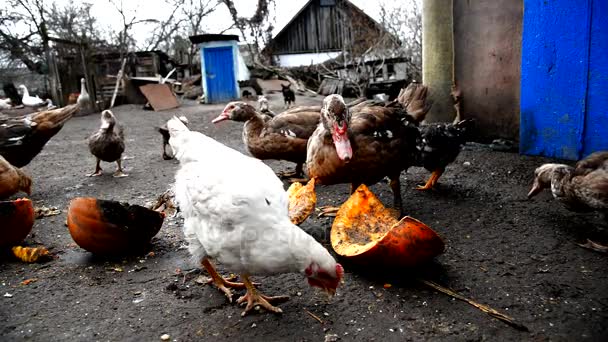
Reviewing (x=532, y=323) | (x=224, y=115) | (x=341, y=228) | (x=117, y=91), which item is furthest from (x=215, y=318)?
(x=117, y=91)

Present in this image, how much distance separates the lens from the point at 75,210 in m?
3.34

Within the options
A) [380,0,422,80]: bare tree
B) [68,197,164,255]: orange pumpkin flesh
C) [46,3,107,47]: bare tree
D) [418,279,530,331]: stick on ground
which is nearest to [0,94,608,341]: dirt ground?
[418,279,530,331]: stick on ground

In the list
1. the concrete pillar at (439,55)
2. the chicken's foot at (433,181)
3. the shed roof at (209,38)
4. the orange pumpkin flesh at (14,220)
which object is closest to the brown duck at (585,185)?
the chicken's foot at (433,181)

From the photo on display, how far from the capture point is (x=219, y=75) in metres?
19.1

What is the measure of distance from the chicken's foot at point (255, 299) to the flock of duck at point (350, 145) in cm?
84

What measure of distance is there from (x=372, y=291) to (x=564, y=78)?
4283 mm

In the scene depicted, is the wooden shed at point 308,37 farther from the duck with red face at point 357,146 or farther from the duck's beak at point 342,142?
the duck's beak at point 342,142

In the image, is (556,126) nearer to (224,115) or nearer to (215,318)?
(224,115)

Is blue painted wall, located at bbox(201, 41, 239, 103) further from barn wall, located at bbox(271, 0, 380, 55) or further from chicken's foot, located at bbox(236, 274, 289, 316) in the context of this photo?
chicken's foot, located at bbox(236, 274, 289, 316)

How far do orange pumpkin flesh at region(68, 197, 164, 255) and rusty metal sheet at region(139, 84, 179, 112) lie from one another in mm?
13408

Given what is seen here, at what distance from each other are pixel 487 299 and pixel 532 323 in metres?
0.31

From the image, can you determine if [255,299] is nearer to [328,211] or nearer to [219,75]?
[328,211]

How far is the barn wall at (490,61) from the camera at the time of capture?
6145 mm

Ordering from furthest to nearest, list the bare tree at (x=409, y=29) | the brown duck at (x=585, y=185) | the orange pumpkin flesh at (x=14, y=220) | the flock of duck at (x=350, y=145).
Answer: the bare tree at (x=409, y=29) < the flock of duck at (x=350, y=145) < the orange pumpkin flesh at (x=14, y=220) < the brown duck at (x=585, y=185)
